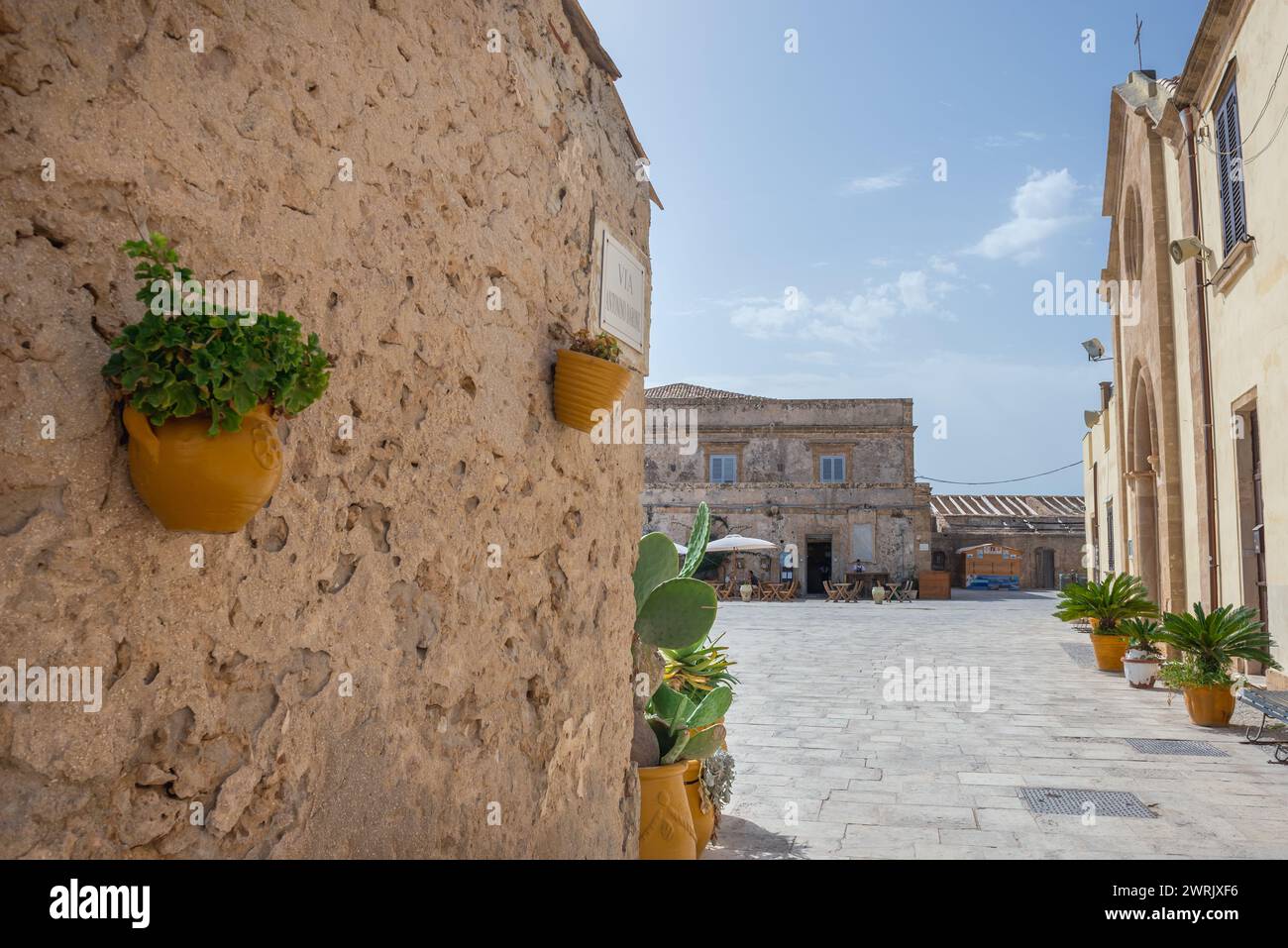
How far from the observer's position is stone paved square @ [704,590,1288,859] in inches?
185

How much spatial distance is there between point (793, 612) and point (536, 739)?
20.9 metres

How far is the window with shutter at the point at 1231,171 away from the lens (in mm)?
8875

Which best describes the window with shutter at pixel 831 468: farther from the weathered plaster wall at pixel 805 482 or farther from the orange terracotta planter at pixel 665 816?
the orange terracotta planter at pixel 665 816

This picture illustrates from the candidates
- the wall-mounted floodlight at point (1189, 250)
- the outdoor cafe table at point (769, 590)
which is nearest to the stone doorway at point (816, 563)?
the outdoor cafe table at point (769, 590)

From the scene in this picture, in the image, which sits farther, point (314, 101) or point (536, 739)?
point (536, 739)

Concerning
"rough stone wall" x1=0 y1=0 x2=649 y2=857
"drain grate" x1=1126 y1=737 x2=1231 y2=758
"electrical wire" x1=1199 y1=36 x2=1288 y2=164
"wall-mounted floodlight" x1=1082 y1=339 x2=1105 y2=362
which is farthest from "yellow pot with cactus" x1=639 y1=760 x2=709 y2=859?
"wall-mounted floodlight" x1=1082 y1=339 x2=1105 y2=362

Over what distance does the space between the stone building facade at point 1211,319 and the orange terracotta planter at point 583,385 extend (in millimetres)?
7075

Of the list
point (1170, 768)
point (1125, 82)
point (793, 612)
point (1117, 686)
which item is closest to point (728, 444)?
point (793, 612)

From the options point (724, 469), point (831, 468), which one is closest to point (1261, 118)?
point (831, 468)

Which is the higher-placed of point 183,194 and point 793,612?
point 183,194

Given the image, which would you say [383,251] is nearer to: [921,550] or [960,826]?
[960,826]

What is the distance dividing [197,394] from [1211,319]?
11.0 meters

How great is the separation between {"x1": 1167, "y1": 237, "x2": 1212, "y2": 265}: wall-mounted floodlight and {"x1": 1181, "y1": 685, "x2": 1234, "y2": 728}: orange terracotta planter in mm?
4540

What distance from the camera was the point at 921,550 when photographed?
32.2 m
